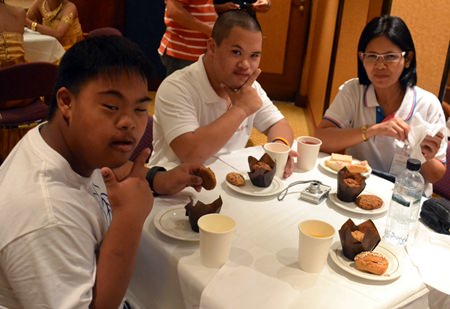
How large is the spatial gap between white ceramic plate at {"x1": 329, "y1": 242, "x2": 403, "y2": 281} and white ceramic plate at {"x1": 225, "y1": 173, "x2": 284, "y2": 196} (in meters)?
0.32

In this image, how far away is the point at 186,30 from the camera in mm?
3021

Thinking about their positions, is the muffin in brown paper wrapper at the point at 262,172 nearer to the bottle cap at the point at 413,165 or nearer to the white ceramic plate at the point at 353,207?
the white ceramic plate at the point at 353,207

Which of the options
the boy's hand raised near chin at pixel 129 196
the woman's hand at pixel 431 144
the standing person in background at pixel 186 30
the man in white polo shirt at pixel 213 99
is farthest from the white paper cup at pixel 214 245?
the standing person in background at pixel 186 30

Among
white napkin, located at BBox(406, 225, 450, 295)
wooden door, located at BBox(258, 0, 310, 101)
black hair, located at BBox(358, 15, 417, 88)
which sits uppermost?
black hair, located at BBox(358, 15, 417, 88)

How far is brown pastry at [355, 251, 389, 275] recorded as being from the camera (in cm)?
115

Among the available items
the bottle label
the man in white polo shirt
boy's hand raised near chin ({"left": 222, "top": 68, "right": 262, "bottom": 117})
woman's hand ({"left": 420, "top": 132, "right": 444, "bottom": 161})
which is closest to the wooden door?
the man in white polo shirt

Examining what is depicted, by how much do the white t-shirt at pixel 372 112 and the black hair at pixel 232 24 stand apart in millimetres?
554

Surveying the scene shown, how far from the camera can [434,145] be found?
175 cm

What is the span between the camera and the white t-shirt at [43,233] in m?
0.88

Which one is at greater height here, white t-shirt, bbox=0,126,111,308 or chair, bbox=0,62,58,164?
white t-shirt, bbox=0,126,111,308

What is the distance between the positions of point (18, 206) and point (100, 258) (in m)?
0.21

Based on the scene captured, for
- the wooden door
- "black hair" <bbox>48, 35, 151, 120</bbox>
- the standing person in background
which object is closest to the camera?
"black hair" <bbox>48, 35, 151, 120</bbox>

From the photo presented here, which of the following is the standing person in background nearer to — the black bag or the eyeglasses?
the eyeglasses

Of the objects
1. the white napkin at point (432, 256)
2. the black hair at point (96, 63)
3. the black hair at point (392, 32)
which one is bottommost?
the white napkin at point (432, 256)
